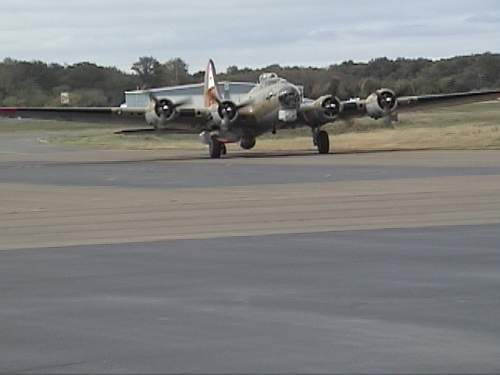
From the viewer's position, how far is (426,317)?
10.4 meters

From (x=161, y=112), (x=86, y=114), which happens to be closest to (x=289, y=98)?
(x=161, y=112)

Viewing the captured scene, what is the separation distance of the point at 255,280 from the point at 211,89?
4196 cm

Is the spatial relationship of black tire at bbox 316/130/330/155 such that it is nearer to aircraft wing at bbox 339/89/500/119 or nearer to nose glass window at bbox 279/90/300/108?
nose glass window at bbox 279/90/300/108

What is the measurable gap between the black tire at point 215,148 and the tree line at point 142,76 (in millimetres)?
80414

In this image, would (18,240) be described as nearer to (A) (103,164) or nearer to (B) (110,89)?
(A) (103,164)

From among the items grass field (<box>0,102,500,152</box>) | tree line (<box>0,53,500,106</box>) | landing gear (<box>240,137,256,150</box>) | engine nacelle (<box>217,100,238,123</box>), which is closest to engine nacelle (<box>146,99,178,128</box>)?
engine nacelle (<box>217,100,238,123</box>)

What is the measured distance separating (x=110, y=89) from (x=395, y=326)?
146 metres

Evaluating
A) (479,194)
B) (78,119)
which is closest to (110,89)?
(78,119)

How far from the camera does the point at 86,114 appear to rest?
52.7m

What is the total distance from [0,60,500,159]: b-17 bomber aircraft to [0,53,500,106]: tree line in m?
77.0

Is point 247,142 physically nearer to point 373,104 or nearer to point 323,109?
point 323,109

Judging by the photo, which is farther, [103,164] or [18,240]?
[103,164]

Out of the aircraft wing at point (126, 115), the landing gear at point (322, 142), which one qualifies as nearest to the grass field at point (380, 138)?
the landing gear at point (322, 142)

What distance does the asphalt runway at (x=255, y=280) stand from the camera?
29.6 feet
